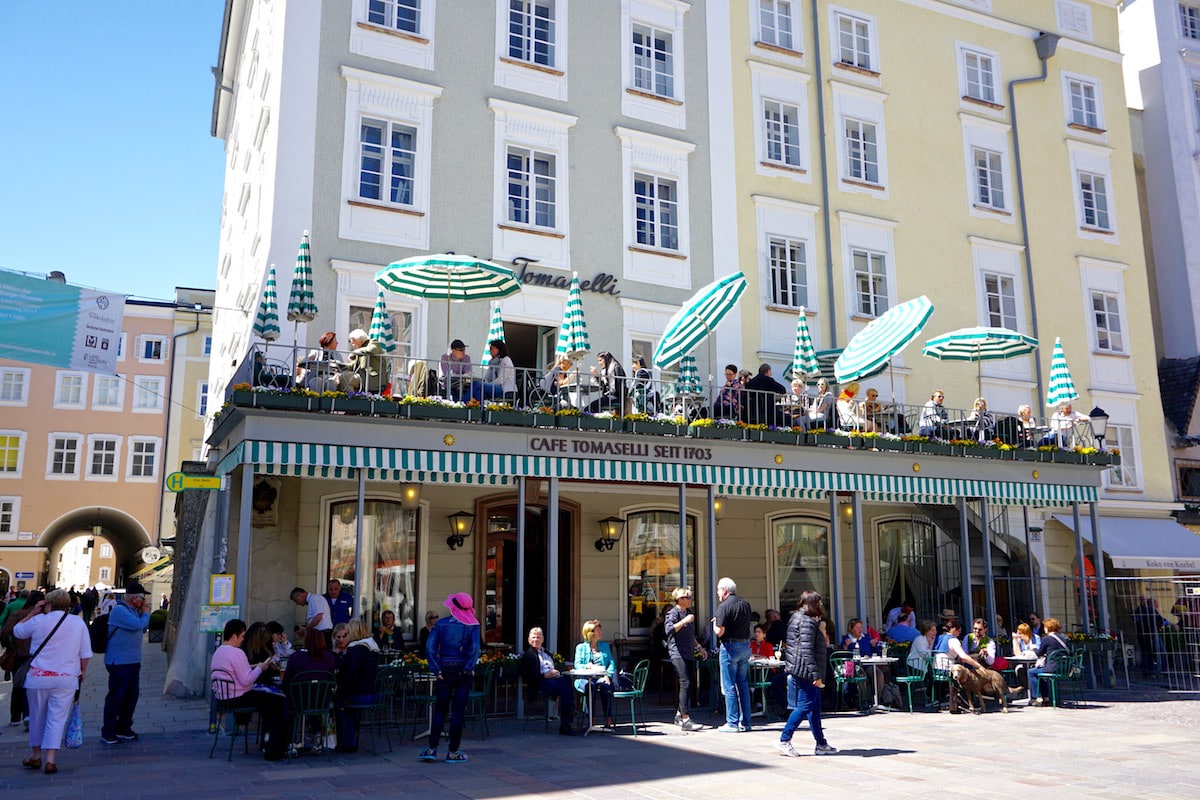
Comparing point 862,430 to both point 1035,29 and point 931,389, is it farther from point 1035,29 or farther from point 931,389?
point 1035,29

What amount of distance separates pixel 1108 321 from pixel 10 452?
3576 cm

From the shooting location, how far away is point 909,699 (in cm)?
1390

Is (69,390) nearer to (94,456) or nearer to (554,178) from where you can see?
(94,456)

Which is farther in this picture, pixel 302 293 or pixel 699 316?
pixel 699 316

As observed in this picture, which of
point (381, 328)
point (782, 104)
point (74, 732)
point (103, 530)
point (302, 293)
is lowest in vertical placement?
point (74, 732)

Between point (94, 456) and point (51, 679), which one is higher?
point (94, 456)

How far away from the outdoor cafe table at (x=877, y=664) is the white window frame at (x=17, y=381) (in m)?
34.2

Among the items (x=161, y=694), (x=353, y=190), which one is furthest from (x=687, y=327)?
(x=161, y=694)

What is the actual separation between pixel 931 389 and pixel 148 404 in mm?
30259

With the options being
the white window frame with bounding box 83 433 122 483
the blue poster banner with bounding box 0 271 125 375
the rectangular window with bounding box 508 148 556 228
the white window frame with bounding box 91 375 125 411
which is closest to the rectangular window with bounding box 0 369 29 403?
the white window frame with bounding box 91 375 125 411

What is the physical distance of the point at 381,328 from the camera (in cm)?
1434

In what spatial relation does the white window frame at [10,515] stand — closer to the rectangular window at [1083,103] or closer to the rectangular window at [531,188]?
the rectangular window at [531,188]

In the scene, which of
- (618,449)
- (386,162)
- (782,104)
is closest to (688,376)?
(618,449)

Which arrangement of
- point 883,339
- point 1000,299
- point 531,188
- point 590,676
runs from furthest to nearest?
point 1000,299 → point 531,188 → point 883,339 → point 590,676
